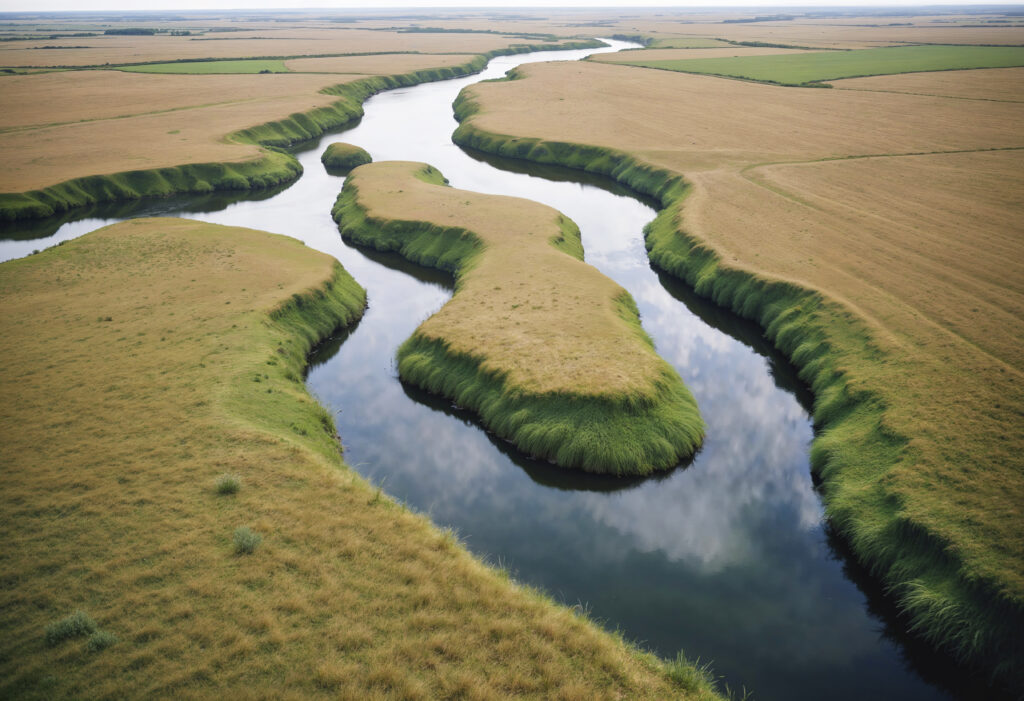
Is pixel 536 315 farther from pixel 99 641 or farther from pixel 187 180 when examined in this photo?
pixel 187 180

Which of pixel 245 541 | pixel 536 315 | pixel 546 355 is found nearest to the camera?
pixel 245 541

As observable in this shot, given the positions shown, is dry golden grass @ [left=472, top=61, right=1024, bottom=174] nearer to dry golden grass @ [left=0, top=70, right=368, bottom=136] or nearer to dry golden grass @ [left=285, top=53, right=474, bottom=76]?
dry golden grass @ [left=0, top=70, right=368, bottom=136]

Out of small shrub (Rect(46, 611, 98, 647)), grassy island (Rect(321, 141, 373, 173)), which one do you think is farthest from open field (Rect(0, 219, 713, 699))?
grassy island (Rect(321, 141, 373, 173))

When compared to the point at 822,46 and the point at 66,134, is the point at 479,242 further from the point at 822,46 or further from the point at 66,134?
the point at 822,46

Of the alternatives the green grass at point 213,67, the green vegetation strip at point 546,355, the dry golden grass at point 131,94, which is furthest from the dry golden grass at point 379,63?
the green vegetation strip at point 546,355

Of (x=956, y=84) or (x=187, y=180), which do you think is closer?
(x=187, y=180)

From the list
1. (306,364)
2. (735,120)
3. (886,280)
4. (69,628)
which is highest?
(735,120)

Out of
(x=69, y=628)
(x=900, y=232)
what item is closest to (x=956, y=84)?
(x=900, y=232)
